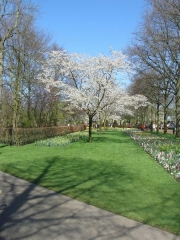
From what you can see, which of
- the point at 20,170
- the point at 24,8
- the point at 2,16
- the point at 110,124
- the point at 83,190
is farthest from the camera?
the point at 110,124

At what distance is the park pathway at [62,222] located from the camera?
11.9ft

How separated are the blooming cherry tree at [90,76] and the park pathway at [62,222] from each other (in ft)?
40.4

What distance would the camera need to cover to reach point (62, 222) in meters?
4.09

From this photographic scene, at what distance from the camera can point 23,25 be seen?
53.0 feet

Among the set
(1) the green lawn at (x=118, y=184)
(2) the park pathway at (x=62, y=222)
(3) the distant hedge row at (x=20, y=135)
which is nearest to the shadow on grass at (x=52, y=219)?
(2) the park pathway at (x=62, y=222)

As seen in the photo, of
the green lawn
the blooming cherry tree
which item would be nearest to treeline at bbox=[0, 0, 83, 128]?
the blooming cherry tree

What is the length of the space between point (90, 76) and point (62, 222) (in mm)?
14533

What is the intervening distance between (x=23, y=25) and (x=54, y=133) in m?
9.96

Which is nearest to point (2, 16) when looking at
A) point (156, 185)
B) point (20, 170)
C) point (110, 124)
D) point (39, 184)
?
point (20, 170)

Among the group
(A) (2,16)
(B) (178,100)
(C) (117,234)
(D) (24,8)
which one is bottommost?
(C) (117,234)

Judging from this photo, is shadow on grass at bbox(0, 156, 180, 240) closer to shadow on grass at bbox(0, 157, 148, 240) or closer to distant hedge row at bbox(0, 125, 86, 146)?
shadow on grass at bbox(0, 157, 148, 240)

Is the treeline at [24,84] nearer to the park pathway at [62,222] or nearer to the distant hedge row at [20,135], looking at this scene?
the distant hedge row at [20,135]

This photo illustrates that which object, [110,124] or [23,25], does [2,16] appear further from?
[110,124]

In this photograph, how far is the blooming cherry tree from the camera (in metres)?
17.5
